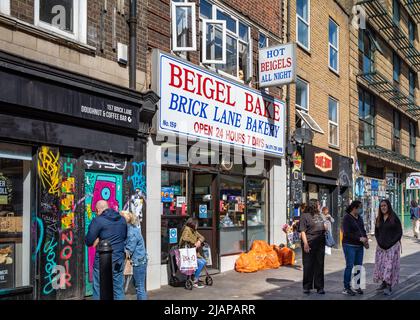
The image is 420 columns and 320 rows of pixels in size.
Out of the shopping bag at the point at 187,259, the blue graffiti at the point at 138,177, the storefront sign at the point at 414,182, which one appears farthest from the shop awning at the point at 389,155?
the blue graffiti at the point at 138,177

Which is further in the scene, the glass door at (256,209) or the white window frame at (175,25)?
the glass door at (256,209)

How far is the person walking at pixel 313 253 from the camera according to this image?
9.52 meters

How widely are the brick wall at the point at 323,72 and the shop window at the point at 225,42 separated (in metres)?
2.89

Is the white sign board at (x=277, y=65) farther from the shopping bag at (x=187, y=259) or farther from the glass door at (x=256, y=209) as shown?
the shopping bag at (x=187, y=259)

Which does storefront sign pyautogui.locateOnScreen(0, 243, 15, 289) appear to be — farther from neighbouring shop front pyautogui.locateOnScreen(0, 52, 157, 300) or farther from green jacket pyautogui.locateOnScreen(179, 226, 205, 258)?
green jacket pyautogui.locateOnScreen(179, 226, 205, 258)

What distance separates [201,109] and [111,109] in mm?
2836

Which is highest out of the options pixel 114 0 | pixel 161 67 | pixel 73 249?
pixel 114 0

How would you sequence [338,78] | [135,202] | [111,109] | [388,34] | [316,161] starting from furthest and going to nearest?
[388,34]
[338,78]
[316,161]
[135,202]
[111,109]

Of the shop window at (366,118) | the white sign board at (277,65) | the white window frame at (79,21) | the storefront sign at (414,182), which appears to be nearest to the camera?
the white window frame at (79,21)

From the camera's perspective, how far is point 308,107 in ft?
55.5

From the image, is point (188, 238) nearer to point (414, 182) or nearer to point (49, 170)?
point (49, 170)

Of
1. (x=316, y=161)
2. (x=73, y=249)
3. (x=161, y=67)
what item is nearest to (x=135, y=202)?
(x=73, y=249)

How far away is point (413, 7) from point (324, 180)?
14832mm
